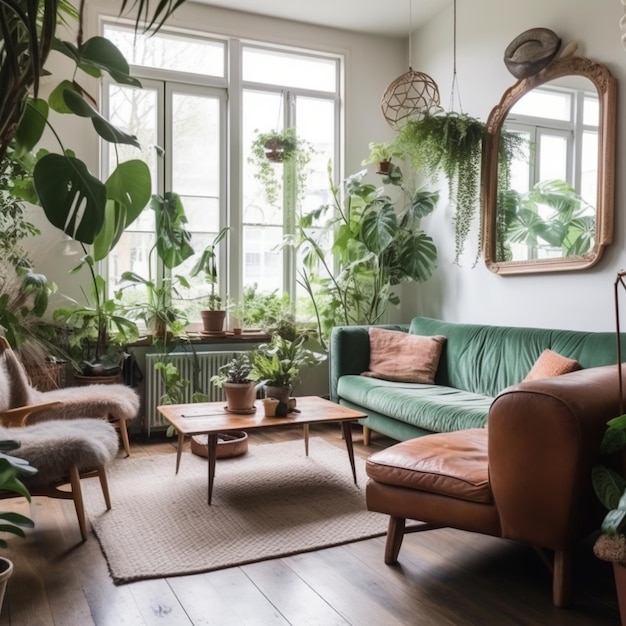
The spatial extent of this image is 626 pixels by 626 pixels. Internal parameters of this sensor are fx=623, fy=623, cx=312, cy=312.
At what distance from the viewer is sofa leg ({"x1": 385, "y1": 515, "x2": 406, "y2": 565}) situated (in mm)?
2295

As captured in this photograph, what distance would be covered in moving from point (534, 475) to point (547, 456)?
0.24 feet

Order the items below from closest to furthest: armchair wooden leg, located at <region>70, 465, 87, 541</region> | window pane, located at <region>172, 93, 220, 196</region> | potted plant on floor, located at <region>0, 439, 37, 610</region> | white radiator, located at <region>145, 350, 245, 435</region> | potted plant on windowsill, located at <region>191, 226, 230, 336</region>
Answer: potted plant on floor, located at <region>0, 439, 37, 610</region> → armchair wooden leg, located at <region>70, 465, 87, 541</region> → white radiator, located at <region>145, 350, 245, 435</region> → potted plant on windowsill, located at <region>191, 226, 230, 336</region> → window pane, located at <region>172, 93, 220, 196</region>

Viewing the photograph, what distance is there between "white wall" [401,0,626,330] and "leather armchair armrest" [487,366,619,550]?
164 centimetres

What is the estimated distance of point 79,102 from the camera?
1.49 meters

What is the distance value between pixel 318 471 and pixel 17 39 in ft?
8.84

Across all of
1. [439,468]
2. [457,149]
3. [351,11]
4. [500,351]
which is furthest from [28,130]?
[351,11]

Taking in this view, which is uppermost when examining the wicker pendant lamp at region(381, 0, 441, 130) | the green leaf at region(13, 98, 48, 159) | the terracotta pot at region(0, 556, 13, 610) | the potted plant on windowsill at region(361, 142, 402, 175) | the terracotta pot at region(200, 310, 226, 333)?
the wicker pendant lamp at region(381, 0, 441, 130)

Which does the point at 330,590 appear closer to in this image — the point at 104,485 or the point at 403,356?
the point at 104,485

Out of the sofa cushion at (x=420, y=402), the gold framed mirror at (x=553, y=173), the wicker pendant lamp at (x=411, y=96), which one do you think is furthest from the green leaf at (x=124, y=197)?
the wicker pendant lamp at (x=411, y=96)

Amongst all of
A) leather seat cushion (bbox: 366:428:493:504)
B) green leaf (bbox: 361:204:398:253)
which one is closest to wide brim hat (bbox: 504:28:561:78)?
green leaf (bbox: 361:204:398:253)

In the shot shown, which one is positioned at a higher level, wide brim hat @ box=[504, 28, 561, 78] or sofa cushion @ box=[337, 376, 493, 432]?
wide brim hat @ box=[504, 28, 561, 78]

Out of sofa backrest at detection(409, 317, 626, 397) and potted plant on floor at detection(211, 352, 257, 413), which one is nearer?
sofa backrest at detection(409, 317, 626, 397)

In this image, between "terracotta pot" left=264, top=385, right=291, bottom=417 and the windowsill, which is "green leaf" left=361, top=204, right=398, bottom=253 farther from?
"terracotta pot" left=264, top=385, right=291, bottom=417

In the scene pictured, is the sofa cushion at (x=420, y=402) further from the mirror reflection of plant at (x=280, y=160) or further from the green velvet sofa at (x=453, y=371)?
the mirror reflection of plant at (x=280, y=160)
